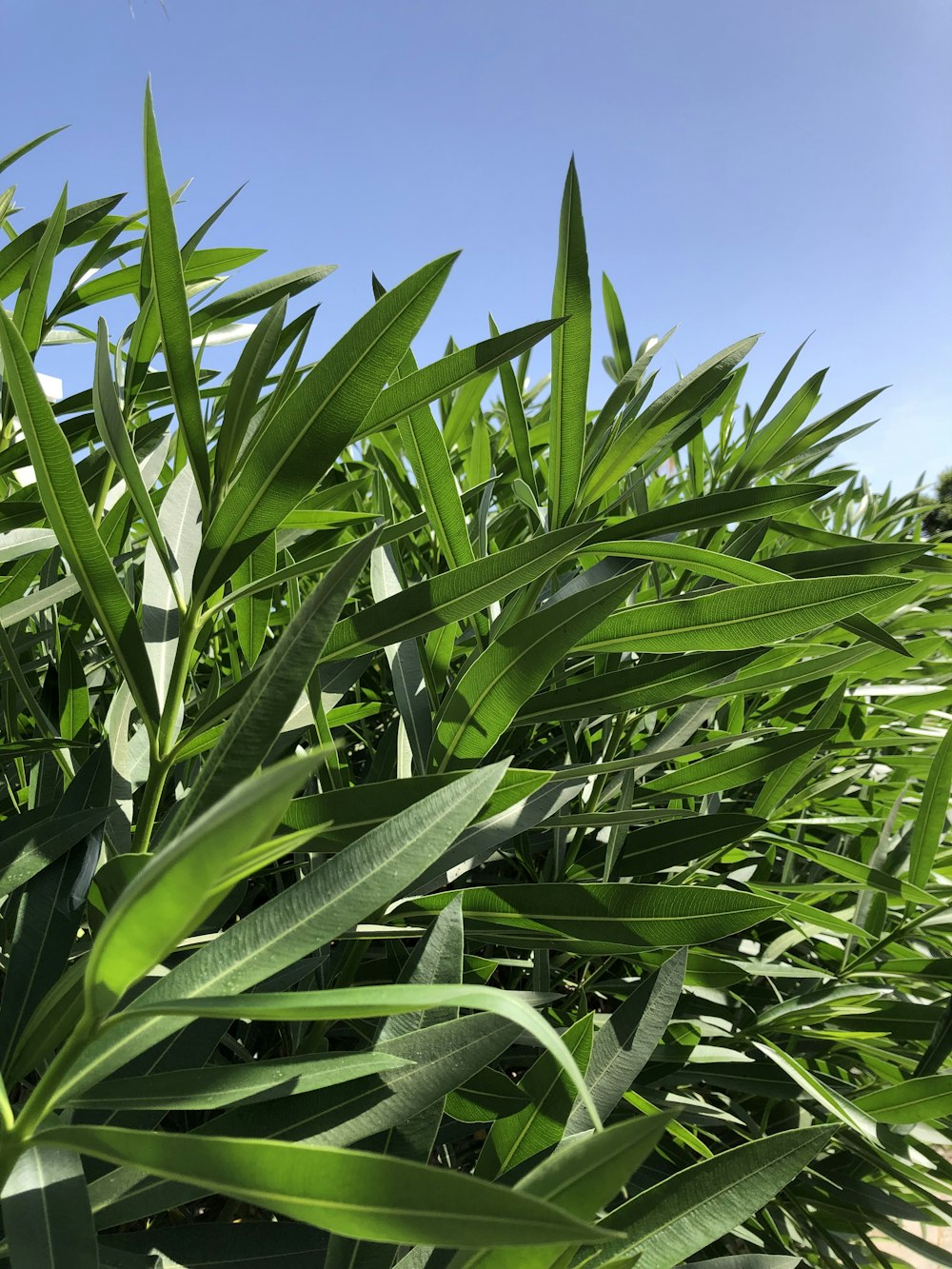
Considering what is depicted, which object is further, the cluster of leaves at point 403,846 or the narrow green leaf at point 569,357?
the narrow green leaf at point 569,357

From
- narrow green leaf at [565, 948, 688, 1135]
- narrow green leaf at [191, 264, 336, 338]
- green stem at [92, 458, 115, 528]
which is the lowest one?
narrow green leaf at [565, 948, 688, 1135]

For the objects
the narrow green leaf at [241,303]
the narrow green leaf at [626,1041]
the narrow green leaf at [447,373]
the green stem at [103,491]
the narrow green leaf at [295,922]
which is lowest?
the narrow green leaf at [626,1041]

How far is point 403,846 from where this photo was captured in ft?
1.08

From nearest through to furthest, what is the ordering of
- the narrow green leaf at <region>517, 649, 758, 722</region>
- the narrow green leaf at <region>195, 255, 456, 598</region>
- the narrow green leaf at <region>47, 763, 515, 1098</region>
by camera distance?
1. the narrow green leaf at <region>47, 763, 515, 1098</region>
2. the narrow green leaf at <region>195, 255, 456, 598</region>
3. the narrow green leaf at <region>517, 649, 758, 722</region>

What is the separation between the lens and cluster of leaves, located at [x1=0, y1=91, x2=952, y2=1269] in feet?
0.99

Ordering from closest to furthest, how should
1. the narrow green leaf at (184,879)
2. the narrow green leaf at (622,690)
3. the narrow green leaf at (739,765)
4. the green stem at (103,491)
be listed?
Answer: the narrow green leaf at (184,879) < the narrow green leaf at (622,690) < the narrow green leaf at (739,765) < the green stem at (103,491)

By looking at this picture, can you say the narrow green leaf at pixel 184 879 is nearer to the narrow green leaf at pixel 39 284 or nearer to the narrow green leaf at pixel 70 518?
the narrow green leaf at pixel 70 518

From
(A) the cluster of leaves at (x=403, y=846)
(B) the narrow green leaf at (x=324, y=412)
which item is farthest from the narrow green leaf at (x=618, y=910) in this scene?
(B) the narrow green leaf at (x=324, y=412)

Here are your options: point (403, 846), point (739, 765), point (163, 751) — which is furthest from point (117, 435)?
point (739, 765)

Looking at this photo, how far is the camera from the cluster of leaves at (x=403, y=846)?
302 mm

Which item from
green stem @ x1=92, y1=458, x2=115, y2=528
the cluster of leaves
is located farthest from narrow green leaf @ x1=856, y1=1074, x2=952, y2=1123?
green stem @ x1=92, y1=458, x2=115, y2=528

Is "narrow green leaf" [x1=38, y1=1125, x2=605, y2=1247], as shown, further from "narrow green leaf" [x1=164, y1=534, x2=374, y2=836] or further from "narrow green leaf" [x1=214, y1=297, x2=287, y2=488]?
"narrow green leaf" [x1=214, y1=297, x2=287, y2=488]

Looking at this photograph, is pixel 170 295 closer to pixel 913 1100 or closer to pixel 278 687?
pixel 278 687

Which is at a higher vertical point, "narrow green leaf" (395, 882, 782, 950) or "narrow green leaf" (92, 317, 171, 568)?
"narrow green leaf" (92, 317, 171, 568)
